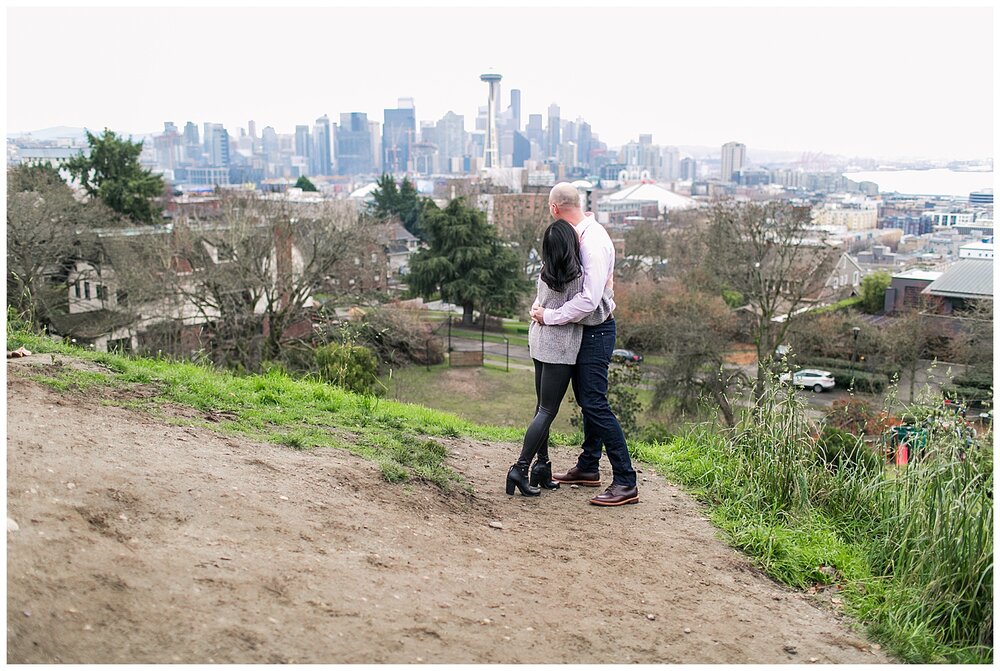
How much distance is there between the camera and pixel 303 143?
441 ft

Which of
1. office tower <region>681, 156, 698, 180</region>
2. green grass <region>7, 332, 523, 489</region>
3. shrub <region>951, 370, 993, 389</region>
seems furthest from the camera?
office tower <region>681, 156, 698, 180</region>

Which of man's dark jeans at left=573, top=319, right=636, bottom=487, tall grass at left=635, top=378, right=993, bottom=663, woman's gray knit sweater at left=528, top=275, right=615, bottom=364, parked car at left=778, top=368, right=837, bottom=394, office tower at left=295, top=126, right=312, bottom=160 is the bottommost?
parked car at left=778, top=368, right=837, bottom=394

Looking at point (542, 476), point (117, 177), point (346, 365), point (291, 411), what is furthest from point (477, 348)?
point (542, 476)

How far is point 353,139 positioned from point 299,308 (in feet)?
381

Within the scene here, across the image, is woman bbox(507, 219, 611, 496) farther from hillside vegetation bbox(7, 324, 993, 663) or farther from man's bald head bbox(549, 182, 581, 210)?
hillside vegetation bbox(7, 324, 993, 663)

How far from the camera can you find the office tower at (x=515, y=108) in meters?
107

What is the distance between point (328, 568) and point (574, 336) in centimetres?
188

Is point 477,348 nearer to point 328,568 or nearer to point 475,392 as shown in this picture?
point 475,392

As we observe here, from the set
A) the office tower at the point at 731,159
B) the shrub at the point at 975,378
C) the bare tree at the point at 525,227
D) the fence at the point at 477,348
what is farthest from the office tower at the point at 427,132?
the shrub at the point at 975,378

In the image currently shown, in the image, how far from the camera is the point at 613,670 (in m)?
2.94

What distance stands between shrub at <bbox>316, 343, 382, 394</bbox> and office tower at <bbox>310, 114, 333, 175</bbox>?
409 feet

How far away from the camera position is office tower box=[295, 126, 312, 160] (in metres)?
132

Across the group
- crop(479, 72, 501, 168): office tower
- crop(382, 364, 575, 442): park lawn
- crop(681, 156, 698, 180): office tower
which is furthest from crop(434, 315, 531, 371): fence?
crop(681, 156, 698, 180): office tower

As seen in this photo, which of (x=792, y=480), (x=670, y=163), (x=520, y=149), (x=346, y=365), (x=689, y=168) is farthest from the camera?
(x=670, y=163)
